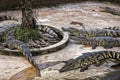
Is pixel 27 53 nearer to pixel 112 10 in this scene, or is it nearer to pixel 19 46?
pixel 19 46

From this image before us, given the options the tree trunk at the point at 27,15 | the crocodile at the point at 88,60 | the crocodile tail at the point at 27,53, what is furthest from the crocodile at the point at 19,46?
the crocodile at the point at 88,60

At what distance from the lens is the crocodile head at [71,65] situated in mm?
6203

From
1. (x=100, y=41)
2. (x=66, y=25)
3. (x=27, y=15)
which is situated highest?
(x=27, y=15)

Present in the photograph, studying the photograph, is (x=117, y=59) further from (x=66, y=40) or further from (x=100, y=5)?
(x=100, y=5)

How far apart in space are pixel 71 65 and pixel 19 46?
143 cm

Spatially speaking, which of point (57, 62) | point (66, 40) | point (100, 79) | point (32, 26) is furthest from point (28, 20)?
point (100, 79)

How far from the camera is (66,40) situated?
7.69 m

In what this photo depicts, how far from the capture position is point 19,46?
279 inches

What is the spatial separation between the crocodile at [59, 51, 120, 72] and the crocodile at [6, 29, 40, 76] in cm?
64

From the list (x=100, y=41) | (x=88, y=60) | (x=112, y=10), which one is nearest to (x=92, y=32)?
(x=100, y=41)

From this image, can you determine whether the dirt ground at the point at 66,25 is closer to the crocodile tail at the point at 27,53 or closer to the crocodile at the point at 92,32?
the crocodile tail at the point at 27,53

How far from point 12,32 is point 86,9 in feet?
13.3

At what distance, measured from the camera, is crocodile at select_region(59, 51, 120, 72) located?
626 centimetres

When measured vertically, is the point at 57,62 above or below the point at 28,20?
below
